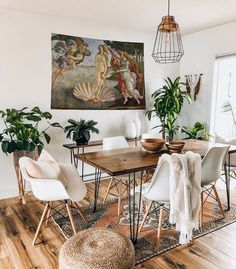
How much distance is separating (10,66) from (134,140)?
2.11 meters

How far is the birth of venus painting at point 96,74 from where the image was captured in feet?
12.5

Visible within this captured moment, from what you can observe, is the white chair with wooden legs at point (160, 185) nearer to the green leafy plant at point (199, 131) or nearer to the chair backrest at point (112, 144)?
the chair backrest at point (112, 144)

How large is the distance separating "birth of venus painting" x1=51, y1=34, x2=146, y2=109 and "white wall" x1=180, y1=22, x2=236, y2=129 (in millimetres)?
929

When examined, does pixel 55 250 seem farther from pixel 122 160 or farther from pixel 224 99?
pixel 224 99

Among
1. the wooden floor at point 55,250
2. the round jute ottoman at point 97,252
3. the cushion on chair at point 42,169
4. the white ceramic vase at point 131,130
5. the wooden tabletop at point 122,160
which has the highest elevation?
the white ceramic vase at point 131,130

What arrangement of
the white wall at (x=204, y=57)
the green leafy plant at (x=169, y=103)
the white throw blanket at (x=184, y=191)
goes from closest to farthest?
the white throw blanket at (x=184, y=191), the white wall at (x=204, y=57), the green leafy plant at (x=169, y=103)

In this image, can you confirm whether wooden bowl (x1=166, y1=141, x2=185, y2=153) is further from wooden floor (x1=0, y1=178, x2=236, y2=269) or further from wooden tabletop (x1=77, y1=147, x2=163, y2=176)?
wooden floor (x1=0, y1=178, x2=236, y2=269)

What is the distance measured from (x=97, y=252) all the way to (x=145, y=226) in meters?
1.22

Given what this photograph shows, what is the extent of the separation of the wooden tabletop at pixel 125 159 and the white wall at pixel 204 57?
177 centimetres

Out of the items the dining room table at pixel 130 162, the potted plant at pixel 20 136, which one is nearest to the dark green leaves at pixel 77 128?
the potted plant at pixel 20 136

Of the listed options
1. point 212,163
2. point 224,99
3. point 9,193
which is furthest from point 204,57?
point 9,193

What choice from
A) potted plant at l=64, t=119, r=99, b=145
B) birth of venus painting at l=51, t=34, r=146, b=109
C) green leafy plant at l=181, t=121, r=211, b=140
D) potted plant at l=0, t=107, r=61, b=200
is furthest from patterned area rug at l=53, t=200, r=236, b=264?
birth of venus painting at l=51, t=34, r=146, b=109

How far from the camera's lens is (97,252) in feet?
5.22

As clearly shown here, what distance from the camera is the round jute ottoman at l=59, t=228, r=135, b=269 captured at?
1.52 meters
